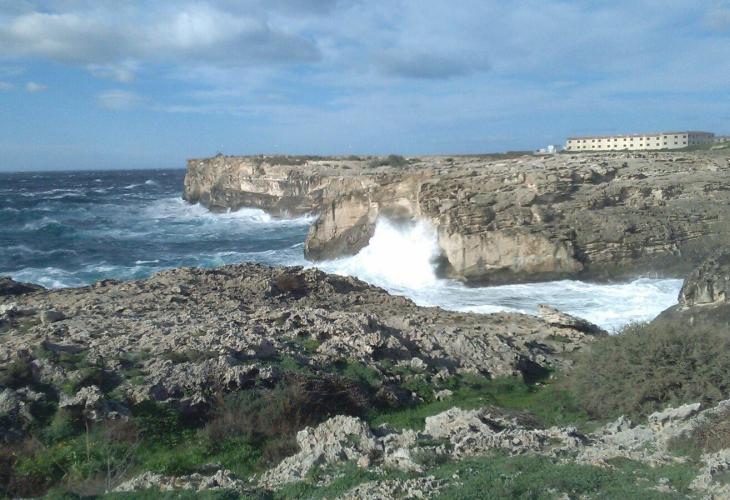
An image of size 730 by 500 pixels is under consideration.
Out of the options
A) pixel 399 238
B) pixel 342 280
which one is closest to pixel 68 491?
pixel 342 280

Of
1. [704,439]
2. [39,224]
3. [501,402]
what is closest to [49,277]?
[39,224]

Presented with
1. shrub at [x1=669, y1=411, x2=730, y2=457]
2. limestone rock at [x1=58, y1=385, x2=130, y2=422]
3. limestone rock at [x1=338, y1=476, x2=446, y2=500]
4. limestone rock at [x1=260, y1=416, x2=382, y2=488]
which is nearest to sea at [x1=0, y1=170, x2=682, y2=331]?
shrub at [x1=669, y1=411, x2=730, y2=457]

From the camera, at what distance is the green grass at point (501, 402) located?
949cm

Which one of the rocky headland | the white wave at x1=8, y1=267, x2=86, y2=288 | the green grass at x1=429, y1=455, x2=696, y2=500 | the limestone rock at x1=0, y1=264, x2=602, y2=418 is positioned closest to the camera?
the green grass at x1=429, y1=455, x2=696, y2=500

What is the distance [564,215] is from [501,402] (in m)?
15.7

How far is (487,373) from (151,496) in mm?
6929

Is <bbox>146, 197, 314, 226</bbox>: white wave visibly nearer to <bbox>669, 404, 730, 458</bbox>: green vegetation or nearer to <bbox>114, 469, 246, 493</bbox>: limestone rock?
<bbox>114, 469, 246, 493</bbox>: limestone rock

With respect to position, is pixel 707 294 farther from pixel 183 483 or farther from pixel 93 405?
pixel 93 405

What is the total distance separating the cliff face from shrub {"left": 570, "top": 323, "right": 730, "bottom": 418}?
45.4 ft

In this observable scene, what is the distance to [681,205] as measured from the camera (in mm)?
25016

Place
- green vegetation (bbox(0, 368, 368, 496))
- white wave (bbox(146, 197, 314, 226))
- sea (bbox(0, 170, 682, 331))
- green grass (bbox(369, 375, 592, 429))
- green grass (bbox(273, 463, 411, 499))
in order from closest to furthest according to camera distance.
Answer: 1. green grass (bbox(273, 463, 411, 499))
2. green vegetation (bbox(0, 368, 368, 496))
3. green grass (bbox(369, 375, 592, 429))
4. sea (bbox(0, 170, 682, 331))
5. white wave (bbox(146, 197, 314, 226))

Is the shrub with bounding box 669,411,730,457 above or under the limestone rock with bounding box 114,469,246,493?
above

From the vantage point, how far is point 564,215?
24.7m

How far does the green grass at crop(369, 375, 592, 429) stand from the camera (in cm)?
949
